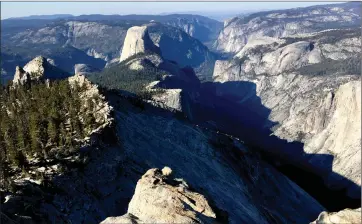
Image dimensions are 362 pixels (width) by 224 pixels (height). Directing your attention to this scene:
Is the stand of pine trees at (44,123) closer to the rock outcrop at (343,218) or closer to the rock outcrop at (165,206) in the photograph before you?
the rock outcrop at (165,206)

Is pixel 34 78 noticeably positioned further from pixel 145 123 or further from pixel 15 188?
pixel 15 188

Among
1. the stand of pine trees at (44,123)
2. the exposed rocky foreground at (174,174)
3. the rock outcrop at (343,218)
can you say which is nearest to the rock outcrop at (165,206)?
the exposed rocky foreground at (174,174)

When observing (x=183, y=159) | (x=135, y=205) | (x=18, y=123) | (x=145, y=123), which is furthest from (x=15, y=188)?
(x=145, y=123)

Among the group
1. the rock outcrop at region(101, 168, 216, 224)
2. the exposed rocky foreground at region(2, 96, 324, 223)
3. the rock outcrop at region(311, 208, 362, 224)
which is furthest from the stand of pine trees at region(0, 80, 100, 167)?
the rock outcrop at region(311, 208, 362, 224)

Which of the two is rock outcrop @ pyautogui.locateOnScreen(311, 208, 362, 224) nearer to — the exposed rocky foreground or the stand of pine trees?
the exposed rocky foreground

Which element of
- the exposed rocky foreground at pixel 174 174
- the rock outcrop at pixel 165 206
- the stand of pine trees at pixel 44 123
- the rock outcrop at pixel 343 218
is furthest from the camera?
the stand of pine trees at pixel 44 123

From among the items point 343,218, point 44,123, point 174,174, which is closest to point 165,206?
point 343,218
